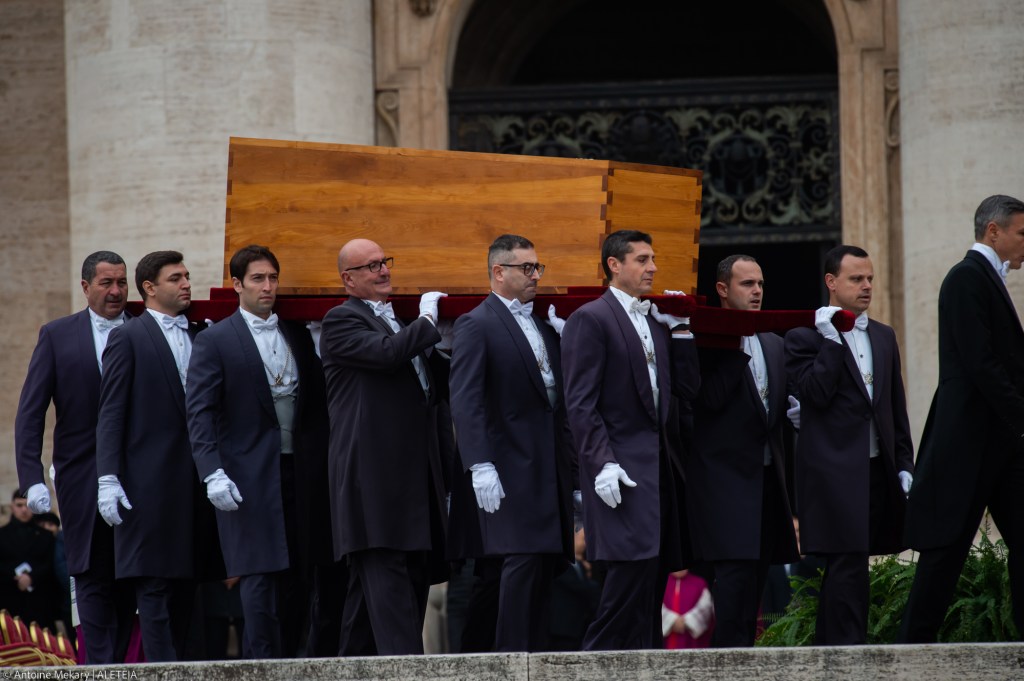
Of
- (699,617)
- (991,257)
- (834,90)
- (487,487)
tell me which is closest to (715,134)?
(834,90)

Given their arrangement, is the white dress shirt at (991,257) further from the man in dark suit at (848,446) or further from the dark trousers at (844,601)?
the dark trousers at (844,601)

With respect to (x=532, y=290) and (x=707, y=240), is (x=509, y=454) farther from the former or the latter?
(x=707, y=240)

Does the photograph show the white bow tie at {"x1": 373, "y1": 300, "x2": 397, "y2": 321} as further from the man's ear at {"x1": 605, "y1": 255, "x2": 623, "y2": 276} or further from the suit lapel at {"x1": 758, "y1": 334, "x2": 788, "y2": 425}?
the suit lapel at {"x1": 758, "y1": 334, "x2": 788, "y2": 425}

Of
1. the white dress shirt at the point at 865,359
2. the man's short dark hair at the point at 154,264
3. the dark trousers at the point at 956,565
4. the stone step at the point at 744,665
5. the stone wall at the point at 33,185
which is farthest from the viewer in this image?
the stone wall at the point at 33,185

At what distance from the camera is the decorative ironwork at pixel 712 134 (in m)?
11.6

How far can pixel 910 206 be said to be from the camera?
35.1 feet

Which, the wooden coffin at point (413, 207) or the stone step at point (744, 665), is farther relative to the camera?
the wooden coffin at point (413, 207)

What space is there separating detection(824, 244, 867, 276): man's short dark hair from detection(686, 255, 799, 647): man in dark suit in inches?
12.5

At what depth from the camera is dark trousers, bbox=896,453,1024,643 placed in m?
6.53

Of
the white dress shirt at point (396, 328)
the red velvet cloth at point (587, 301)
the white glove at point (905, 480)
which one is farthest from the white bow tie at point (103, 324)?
the white glove at point (905, 480)

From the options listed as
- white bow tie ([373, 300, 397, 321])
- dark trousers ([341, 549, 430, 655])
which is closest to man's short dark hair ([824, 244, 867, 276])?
white bow tie ([373, 300, 397, 321])

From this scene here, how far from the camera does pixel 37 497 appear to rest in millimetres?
7484

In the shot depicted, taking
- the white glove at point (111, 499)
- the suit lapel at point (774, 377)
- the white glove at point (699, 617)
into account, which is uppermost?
the suit lapel at point (774, 377)

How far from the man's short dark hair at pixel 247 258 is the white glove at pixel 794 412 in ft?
7.69
